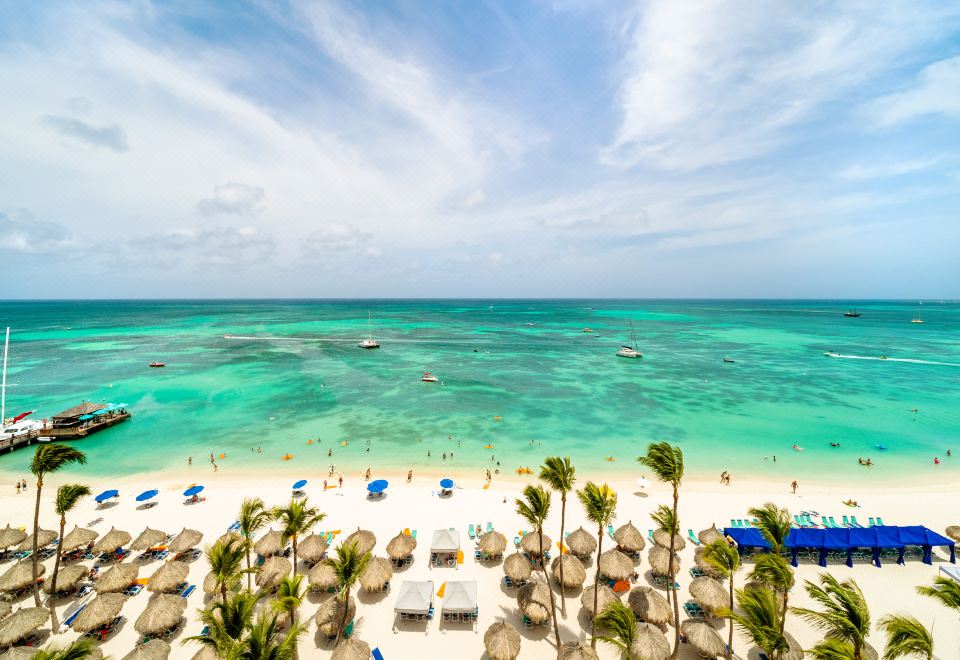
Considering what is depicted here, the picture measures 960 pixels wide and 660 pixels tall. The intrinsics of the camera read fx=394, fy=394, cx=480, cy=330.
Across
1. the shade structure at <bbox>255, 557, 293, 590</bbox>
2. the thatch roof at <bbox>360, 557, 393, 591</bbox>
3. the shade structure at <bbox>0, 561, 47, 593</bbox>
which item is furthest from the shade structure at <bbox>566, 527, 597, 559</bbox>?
the shade structure at <bbox>0, 561, 47, 593</bbox>

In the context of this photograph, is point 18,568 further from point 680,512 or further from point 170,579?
point 680,512

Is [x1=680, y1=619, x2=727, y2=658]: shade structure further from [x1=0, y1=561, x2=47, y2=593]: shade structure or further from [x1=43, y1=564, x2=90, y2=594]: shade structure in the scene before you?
[x1=0, y1=561, x2=47, y2=593]: shade structure

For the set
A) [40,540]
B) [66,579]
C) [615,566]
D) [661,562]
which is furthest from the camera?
[40,540]

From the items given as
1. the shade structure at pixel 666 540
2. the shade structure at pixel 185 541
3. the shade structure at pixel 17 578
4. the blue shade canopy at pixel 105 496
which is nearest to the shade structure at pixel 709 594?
the shade structure at pixel 666 540

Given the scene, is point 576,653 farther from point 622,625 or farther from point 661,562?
point 661,562

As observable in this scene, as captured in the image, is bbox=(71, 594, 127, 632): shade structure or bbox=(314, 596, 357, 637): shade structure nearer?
bbox=(71, 594, 127, 632): shade structure

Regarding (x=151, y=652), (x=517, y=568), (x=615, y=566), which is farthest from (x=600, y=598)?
(x=151, y=652)

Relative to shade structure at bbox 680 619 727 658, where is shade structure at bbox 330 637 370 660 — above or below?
above
